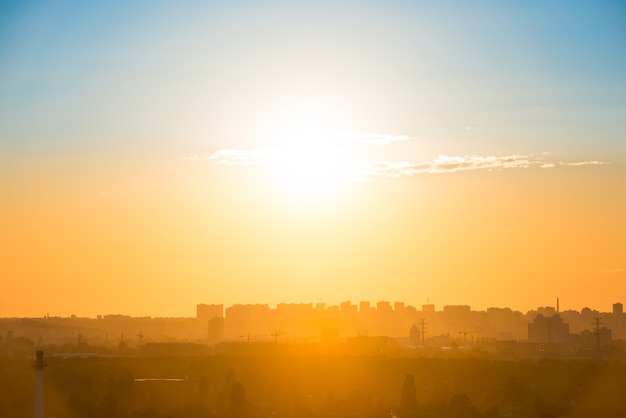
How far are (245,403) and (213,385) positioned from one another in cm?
1714

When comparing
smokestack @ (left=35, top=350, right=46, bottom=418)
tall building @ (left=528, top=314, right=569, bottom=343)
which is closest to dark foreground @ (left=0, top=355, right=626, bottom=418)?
smokestack @ (left=35, top=350, right=46, bottom=418)

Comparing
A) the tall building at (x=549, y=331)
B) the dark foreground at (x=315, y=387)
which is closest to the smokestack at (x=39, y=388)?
the dark foreground at (x=315, y=387)

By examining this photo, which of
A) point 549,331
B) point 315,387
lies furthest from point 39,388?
point 549,331

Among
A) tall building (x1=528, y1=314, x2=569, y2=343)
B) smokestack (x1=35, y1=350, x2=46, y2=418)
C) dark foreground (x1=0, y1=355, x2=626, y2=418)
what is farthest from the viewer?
tall building (x1=528, y1=314, x2=569, y2=343)

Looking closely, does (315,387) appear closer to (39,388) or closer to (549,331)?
(39,388)

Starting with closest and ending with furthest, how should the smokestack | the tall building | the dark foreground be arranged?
the smokestack < the dark foreground < the tall building

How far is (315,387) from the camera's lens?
88938 mm

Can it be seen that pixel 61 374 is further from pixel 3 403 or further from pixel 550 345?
pixel 550 345

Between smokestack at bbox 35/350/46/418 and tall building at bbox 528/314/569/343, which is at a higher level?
tall building at bbox 528/314/569/343

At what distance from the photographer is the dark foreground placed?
6606 cm

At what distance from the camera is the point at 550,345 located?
408 ft

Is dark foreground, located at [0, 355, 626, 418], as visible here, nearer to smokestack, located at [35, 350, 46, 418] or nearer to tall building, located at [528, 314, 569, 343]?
smokestack, located at [35, 350, 46, 418]

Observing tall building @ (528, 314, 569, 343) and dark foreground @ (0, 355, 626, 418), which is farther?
tall building @ (528, 314, 569, 343)

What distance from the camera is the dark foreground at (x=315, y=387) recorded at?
66.1m
